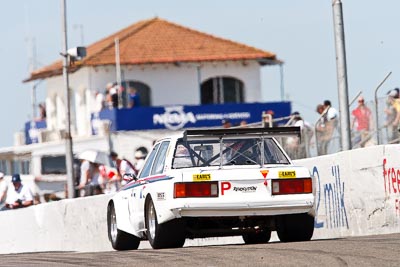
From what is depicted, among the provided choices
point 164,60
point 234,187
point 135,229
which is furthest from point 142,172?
point 164,60

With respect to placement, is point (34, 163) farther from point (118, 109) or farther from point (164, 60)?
point (164, 60)

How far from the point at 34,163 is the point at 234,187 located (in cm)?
2786

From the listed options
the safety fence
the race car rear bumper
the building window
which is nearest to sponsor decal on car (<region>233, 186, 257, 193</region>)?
the race car rear bumper

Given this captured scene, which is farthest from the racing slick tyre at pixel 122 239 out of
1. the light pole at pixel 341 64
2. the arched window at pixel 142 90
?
the arched window at pixel 142 90

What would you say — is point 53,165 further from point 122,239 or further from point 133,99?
point 122,239

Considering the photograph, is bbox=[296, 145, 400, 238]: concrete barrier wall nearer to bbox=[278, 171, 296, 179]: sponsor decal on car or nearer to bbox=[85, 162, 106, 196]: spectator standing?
bbox=[278, 171, 296, 179]: sponsor decal on car

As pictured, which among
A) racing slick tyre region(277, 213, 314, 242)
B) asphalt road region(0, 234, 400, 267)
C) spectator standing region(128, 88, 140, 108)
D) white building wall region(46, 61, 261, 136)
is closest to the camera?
asphalt road region(0, 234, 400, 267)

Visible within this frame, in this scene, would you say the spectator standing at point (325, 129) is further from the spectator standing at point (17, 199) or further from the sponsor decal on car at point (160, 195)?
the sponsor decal on car at point (160, 195)

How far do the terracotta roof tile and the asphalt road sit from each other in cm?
4787

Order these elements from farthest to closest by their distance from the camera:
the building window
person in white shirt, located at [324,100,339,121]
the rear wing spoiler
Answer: the building window, person in white shirt, located at [324,100,339,121], the rear wing spoiler

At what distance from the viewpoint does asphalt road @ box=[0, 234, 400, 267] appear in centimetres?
1389

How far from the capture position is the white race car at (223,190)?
672 inches

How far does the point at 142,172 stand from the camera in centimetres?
1902

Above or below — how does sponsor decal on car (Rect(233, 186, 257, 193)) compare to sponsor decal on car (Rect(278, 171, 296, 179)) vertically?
below
